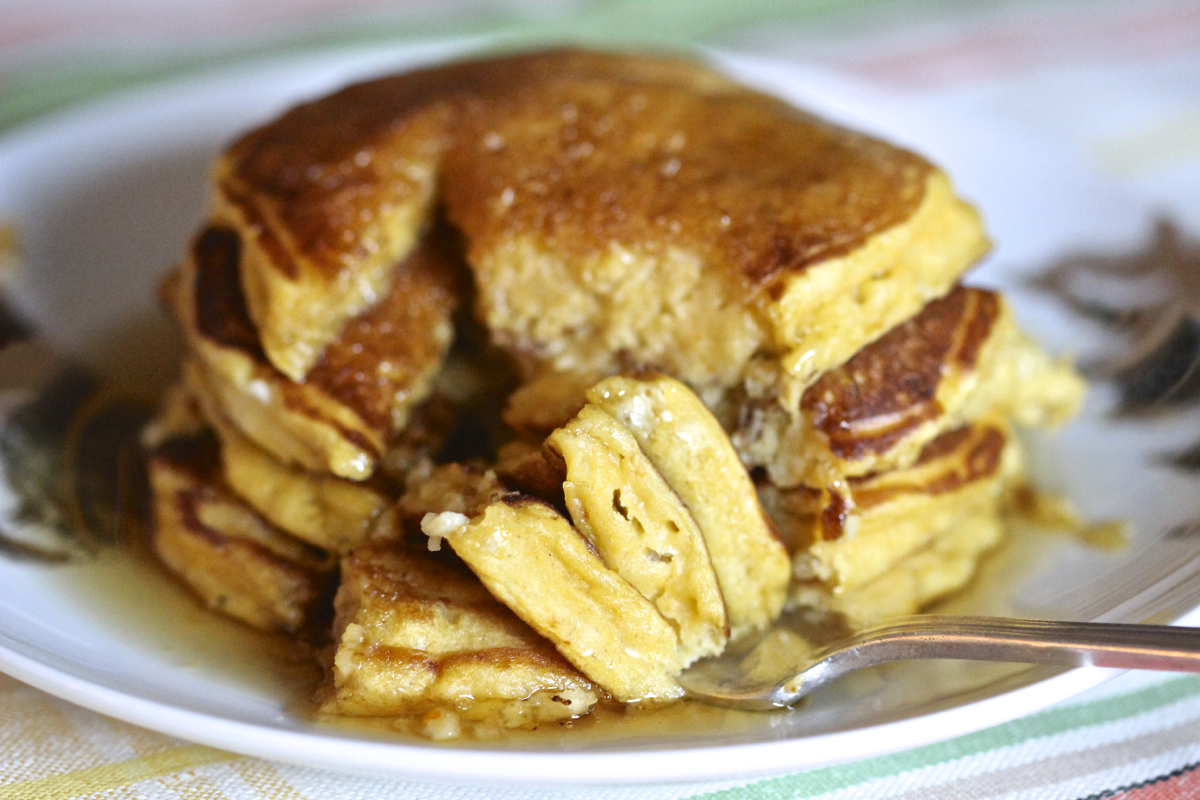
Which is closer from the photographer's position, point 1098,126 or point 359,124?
point 359,124

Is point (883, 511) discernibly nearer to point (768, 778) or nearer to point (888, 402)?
point (888, 402)

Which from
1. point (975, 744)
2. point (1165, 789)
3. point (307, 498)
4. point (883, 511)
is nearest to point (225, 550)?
point (307, 498)

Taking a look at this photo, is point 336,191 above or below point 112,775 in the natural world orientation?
above

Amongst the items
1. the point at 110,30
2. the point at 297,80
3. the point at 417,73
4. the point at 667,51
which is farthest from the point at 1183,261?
the point at 110,30

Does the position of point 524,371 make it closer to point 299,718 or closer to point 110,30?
point 299,718

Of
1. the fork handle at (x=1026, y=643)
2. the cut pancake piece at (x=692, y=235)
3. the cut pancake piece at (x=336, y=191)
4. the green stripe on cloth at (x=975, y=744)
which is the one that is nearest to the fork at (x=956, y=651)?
the fork handle at (x=1026, y=643)

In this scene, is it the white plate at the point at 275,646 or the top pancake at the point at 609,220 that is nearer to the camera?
the white plate at the point at 275,646

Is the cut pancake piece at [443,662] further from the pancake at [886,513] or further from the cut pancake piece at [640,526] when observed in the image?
the pancake at [886,513]
